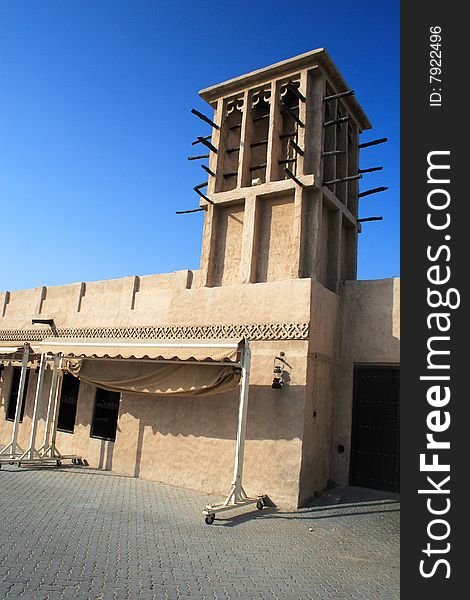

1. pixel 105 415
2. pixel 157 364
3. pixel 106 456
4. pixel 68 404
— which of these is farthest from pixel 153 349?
pixel 68 404

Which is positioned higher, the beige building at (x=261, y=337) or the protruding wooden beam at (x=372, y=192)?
the protruding wooden beam at (x=372, y=192)

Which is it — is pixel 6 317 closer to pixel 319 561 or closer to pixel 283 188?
pixel 283 188

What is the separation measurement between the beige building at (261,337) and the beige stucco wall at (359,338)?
1.1 inches

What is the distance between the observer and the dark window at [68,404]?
42.9 feet

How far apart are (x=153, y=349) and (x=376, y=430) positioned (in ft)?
15.7

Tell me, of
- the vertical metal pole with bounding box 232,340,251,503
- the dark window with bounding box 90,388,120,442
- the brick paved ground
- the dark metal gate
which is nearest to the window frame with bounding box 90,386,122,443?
the dark window with bounding box 90,388,120,442

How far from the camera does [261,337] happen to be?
9.50 metres

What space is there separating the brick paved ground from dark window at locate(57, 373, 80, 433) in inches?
150

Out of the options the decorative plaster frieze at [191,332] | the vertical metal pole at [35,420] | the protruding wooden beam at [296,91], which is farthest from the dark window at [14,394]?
the protruding wooden beam at [296,91]

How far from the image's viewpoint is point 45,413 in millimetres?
13414

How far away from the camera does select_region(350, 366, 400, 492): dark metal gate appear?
31.2 feet

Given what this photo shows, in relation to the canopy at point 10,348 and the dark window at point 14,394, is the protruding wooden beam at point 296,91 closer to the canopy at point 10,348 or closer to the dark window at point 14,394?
Result: the canopy at point 10,348

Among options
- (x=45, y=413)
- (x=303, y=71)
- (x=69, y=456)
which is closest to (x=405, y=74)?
(x=303, y=71)

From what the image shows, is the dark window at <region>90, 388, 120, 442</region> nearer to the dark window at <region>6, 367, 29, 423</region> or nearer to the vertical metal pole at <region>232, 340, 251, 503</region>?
the dark window at <region>6, 367, 29, 423</region>
